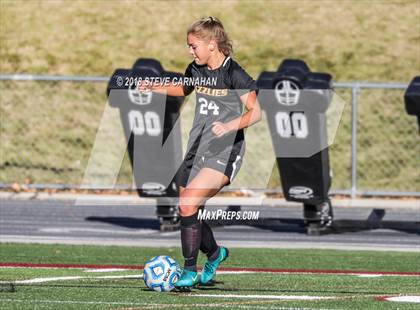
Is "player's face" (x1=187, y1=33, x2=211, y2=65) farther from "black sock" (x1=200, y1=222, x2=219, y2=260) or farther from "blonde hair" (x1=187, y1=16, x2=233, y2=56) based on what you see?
"black sock" (x1=200, y1=222, x2=219, y2=260)

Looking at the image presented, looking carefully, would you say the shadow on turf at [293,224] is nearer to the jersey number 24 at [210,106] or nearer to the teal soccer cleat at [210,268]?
the teal soccer cleat at [210,268]

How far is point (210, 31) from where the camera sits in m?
9.82

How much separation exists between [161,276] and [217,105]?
142cm

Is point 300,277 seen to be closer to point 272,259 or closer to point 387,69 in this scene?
point 272,259

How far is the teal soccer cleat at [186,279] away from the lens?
969 cm

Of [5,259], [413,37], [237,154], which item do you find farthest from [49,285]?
[413,37]

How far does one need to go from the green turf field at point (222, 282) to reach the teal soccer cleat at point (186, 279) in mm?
91

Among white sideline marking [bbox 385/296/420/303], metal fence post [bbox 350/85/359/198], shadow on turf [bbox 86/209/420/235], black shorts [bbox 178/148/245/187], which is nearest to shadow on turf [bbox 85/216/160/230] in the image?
shadow on turf [bbox 86/209/420/235]

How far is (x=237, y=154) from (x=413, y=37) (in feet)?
60.3

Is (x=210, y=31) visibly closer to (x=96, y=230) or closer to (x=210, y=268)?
(x=210, y=268)

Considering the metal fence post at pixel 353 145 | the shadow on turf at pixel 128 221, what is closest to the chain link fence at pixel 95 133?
the metal fence post at pixel 353 145

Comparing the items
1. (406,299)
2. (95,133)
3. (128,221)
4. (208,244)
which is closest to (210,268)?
(208,244)

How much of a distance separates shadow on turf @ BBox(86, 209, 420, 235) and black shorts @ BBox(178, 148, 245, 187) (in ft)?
24.8

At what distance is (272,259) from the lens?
46.4ft
